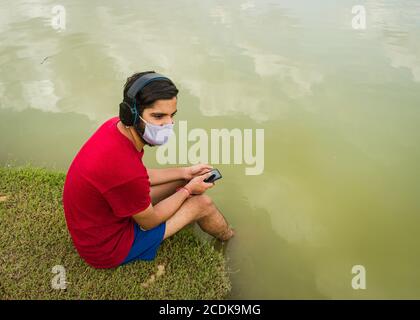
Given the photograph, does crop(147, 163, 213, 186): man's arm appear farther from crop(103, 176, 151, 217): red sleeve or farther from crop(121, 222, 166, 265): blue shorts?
crop(103, 176, 151, 217): red sleeve

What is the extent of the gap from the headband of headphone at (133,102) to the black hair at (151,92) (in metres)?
0.02

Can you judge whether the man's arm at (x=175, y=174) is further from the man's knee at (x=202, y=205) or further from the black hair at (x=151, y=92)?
the black hair at (x=151, y=92)

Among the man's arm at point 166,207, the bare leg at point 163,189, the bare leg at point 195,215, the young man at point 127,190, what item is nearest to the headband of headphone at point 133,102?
the young man at point 127,190

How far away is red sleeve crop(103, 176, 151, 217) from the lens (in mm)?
2414

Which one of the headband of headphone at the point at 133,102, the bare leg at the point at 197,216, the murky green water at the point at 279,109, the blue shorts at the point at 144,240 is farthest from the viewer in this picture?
the murky green water at the point at 279,109

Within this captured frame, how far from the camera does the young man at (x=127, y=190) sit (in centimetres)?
241

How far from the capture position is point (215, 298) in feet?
9.95

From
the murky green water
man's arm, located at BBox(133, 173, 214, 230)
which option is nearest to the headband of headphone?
man's arm, located at BBox(133, 173, 214, 230)

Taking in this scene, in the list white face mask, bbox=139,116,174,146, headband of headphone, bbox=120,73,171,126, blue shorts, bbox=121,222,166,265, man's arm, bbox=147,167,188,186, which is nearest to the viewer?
headband of headphone, bbox=120,73,171,126

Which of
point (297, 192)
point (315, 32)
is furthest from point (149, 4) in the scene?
point (297, 192)

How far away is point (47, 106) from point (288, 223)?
3804 millimetres

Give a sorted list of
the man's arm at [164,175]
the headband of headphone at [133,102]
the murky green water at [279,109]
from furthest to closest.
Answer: the murky green water at [279,109] → the man's arm at [164,175] → the headband of headphone at [133,102]

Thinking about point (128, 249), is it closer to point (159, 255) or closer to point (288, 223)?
point (159, 255)
